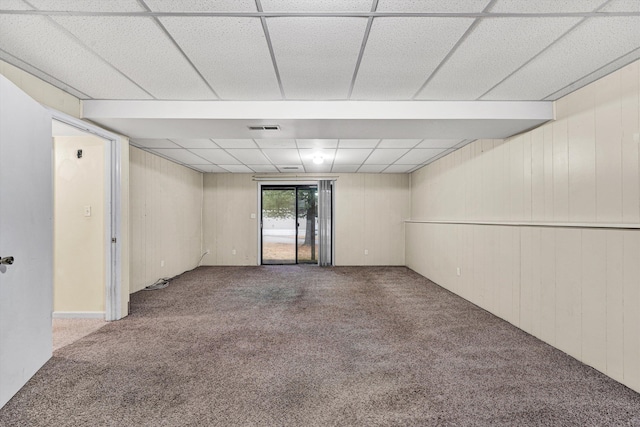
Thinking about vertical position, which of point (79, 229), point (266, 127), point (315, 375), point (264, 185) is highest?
point (266, 127)

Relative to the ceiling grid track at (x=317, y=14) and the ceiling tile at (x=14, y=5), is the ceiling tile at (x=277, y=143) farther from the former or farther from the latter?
the ceiling tile at (x=14, y=5)

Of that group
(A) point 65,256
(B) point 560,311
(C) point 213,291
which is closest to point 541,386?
(B) point 560,311

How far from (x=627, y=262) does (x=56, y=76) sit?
4484 millimetres

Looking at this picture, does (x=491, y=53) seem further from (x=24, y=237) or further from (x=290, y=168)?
(x=290, y=168)

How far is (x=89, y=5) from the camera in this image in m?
1.56

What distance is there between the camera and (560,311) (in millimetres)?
2621

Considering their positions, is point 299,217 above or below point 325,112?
below

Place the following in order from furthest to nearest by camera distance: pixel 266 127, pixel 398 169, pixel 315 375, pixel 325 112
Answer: pixel 398 169
pixel 266 127
pixel 325 112
pixel 315 375

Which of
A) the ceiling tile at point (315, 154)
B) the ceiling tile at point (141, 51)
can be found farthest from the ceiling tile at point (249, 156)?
the ceiling tile at point (141, 51)

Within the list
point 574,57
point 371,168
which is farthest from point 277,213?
point 574,57

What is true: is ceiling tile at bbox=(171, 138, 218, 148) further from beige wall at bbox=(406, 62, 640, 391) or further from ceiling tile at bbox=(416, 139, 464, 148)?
beige wall at bbox=(406, 62, 640, 391)

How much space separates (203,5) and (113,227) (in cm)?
274

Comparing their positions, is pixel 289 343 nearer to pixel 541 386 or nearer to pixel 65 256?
pixel 541 386

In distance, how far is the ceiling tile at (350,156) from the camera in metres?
4.75
